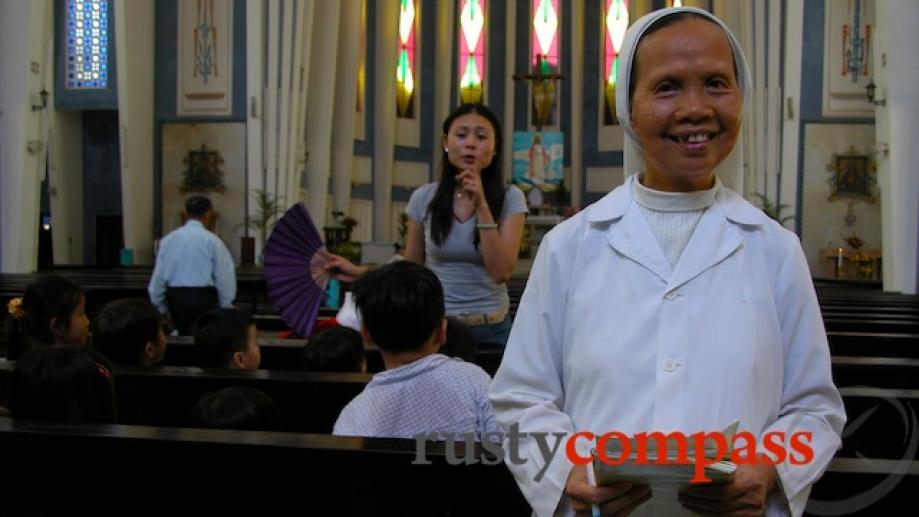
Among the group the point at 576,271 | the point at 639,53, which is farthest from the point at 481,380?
the point at 639,53

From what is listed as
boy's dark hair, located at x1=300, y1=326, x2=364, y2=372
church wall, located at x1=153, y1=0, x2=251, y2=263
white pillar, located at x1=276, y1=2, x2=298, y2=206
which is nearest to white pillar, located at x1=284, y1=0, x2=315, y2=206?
white pillar, located at x1=276, y1=2, x2=298, y2=206

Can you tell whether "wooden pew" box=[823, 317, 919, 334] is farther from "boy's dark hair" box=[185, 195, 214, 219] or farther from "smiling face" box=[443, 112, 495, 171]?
"boy's dark hair" box=[185, 195, 214, 219]

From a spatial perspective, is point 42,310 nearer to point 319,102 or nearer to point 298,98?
point 298,98

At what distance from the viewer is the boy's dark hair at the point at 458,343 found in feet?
9.15

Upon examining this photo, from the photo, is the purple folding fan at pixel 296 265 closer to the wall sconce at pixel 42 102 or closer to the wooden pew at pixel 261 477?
the wooden pew at pixel 261 477

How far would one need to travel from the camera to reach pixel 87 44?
1478 centimetres

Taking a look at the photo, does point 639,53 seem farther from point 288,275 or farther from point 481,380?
point 288,275

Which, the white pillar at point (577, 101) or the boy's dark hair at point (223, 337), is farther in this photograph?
the white pillar at point (577, 101)

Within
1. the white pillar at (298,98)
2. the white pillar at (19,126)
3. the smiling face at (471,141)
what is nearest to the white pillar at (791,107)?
the white pillar at (298,98)

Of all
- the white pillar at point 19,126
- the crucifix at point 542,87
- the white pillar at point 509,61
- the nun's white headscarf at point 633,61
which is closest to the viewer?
the nun's white headscarf at point 633,61

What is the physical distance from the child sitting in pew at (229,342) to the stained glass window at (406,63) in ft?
57.1

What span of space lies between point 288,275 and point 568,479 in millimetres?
1905

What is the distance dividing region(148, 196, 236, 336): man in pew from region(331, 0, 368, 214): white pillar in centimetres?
1225

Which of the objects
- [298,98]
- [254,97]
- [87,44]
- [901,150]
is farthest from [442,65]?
[901,150]
